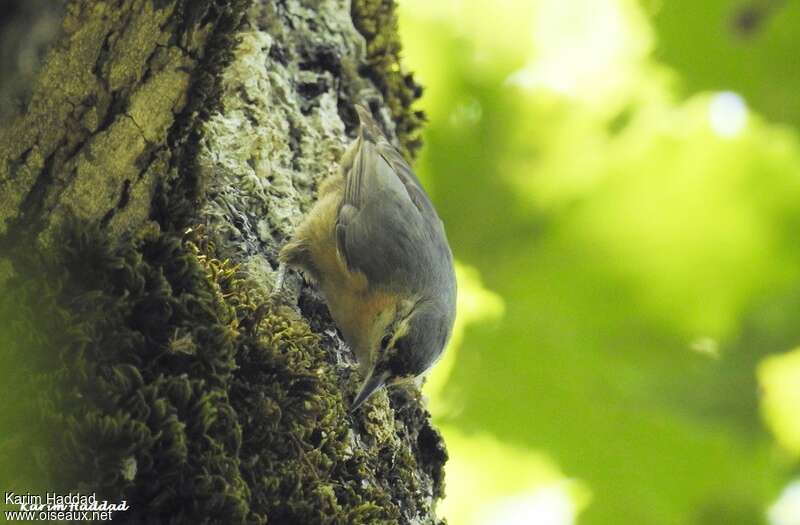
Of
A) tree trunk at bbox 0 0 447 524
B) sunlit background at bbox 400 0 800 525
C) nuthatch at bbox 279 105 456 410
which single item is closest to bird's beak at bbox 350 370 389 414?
tree trunk at bbox 0 0 447 524

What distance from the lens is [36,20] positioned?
3.99ft

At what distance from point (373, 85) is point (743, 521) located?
2.65m

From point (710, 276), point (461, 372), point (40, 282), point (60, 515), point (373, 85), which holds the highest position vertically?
point (373, 85)

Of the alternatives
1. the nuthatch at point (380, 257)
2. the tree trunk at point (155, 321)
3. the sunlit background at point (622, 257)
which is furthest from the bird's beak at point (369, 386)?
the sunlit background at point (622, 257)

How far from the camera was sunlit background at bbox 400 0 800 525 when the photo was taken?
4035 millimetres

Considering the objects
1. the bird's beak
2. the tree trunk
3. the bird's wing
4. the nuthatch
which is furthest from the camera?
the bird's wing

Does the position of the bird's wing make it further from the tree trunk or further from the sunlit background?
the tree trunk

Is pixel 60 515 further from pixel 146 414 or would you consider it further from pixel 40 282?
pixel 40 282

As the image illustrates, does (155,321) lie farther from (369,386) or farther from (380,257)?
(380,257)

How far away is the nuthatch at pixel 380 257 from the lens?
12.8ft

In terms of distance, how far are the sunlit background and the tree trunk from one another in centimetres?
106

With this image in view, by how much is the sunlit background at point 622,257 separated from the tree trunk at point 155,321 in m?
1.06

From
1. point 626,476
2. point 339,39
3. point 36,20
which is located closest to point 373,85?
point 339,39

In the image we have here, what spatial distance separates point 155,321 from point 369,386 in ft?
3.31
